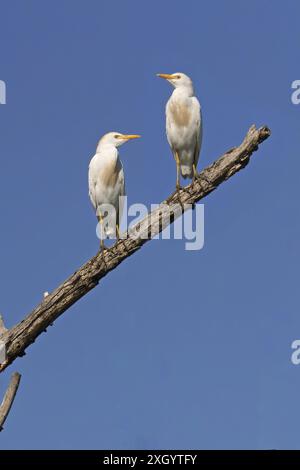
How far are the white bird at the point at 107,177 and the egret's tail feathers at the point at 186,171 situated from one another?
903mm

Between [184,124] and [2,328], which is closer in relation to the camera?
[2,328]

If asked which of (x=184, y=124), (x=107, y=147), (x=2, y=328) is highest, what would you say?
(x=184, y=124)

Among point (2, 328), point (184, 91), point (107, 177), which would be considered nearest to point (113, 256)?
point (2, 328)

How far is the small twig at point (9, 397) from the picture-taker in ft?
36.7

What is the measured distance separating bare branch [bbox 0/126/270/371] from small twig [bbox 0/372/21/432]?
0.55 meters

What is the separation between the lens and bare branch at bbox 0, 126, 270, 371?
11789 mm

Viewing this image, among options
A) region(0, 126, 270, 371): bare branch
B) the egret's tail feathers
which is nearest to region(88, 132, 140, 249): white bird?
the egret's tail feathers

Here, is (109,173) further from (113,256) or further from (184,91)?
(113,256)

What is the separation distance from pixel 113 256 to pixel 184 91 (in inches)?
145

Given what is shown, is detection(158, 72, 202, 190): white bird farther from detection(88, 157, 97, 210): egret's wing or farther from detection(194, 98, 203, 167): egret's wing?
detection(88, 157, 97, 210): egret's wing

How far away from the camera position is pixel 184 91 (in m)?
14.6

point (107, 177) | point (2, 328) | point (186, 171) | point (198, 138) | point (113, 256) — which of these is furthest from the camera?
point (198, 138)

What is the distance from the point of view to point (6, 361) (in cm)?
1189
